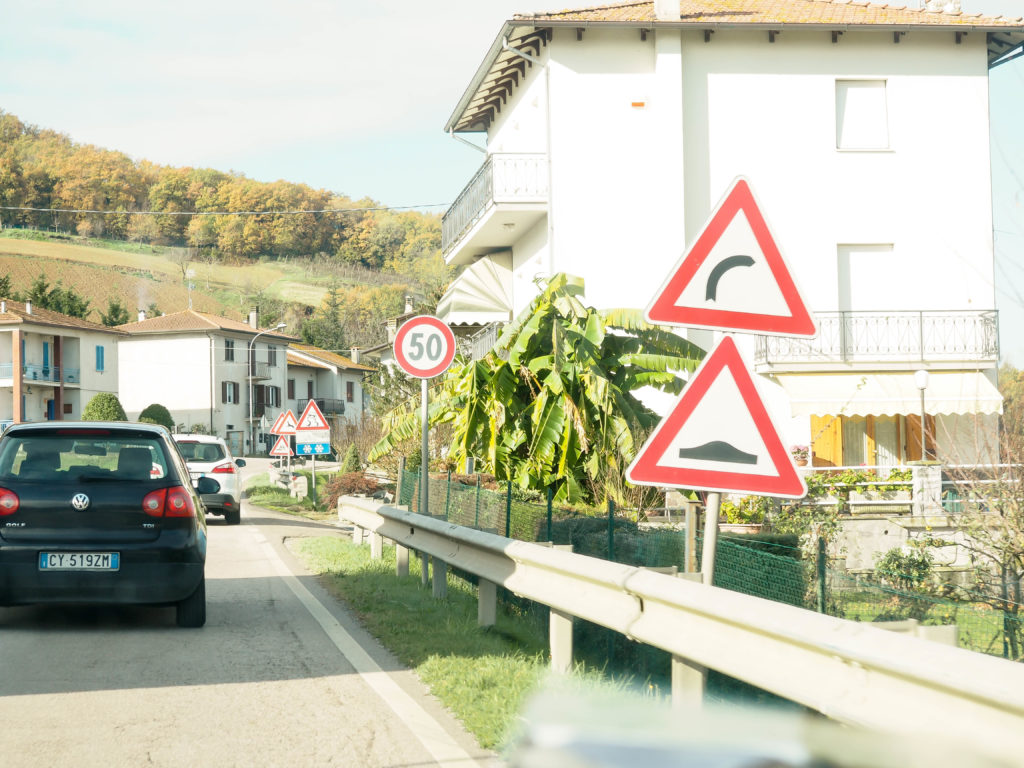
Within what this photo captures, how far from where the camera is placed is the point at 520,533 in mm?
11977

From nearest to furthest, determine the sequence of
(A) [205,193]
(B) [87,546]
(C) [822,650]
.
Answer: (C) [822,650] < (B) [87,546] < (A) [205,193]

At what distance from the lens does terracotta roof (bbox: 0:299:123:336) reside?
70.1 meters

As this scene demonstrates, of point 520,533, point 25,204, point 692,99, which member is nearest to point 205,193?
point 25,204

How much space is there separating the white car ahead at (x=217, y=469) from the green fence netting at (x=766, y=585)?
14333 millimetres

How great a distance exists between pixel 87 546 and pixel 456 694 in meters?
3.80

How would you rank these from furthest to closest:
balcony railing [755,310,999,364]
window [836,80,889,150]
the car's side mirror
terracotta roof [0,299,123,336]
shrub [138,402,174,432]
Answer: terracotta roof [0,299,123,336] < shrub [138,402,174,432] < window [836,80,889,150] < balcony railing [755,310,999,364] < the car's side mirror

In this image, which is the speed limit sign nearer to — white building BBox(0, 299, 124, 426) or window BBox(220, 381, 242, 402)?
white building BBox(0, 299, 124, 426)

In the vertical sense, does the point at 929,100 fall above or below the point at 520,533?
above

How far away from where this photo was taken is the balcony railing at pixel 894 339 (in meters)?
27.0

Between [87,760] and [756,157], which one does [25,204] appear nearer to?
[756,157]

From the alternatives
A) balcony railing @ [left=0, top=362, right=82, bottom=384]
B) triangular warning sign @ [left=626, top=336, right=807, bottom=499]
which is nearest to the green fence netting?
triangular warning sign @ [left=626, top=336, right=807, bottom=499]

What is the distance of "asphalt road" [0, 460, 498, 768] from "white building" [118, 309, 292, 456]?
74.9 metres

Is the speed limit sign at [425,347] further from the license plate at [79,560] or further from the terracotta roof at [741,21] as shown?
the terracotta roof at [741,21]

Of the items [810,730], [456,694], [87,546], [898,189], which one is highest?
[898,189]
